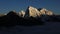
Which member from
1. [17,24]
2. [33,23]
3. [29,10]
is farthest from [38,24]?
[29,10]

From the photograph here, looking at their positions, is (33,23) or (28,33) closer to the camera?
(28,33)

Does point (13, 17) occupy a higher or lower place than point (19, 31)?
higher

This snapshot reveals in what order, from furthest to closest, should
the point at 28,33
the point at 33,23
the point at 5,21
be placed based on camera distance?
the point at 33,23 → the point at 5,21 → the point at 28,33

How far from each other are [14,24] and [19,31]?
67 cm

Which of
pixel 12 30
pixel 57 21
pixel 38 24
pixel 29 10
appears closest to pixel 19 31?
pixel 12 30

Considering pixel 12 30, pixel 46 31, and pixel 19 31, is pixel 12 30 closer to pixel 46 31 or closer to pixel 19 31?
pixel 19 31

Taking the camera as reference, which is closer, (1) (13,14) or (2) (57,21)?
(1) (13,14)

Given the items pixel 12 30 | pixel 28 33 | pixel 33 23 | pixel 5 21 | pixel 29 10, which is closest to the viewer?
pixel 28 33

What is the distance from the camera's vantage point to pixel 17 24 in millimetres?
5516

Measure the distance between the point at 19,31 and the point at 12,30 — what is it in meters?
0.28

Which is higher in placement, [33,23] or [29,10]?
[29,10]

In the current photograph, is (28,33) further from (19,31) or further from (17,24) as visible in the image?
(17,24)

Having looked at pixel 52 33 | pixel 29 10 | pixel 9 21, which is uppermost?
pixel 29 10

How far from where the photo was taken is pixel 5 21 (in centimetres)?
538
